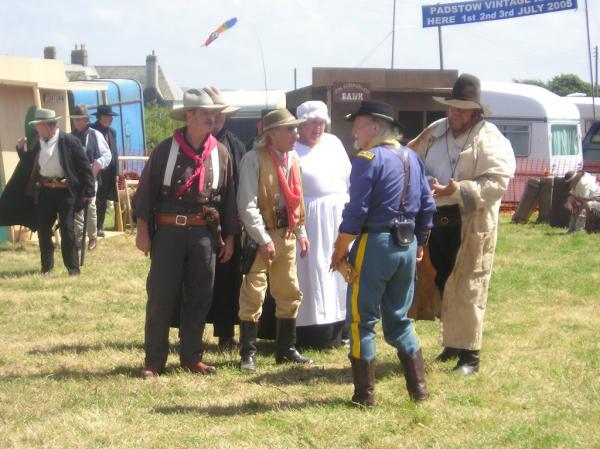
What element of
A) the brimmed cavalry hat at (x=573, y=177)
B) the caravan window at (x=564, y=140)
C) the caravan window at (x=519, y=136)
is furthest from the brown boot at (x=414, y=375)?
the caravan window at (x=564, y=140)

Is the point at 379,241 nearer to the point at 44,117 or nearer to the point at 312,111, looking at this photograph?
the point at 312,111

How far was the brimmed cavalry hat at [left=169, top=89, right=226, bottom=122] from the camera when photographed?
263 inches

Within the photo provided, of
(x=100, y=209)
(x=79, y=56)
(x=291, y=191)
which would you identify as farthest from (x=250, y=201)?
(x=79, y=56)

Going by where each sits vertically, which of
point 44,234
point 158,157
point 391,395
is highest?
point 158,157

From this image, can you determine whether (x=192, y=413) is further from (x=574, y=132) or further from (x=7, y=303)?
(x=574, y=132)

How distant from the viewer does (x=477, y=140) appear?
6617mm

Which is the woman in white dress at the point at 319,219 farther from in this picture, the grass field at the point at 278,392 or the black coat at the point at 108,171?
the black coat at the point at 108,171

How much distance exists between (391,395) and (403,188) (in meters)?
1.32

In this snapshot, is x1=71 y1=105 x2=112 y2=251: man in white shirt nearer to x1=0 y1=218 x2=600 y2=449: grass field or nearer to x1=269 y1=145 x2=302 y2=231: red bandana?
x1=0 y1=218 x2=600 y2=449: grass field

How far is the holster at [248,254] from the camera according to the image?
6.82m

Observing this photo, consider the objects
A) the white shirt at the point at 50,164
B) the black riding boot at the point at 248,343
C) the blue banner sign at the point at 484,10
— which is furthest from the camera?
the blue banner sign at the point at 484,10

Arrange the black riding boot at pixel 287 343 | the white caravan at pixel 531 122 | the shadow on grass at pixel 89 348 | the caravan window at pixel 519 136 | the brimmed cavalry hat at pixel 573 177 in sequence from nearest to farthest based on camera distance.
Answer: the black riding boot at pixel 287 343 → the shadow on grass at pixel 89 348 → the brimmed cavalry hat at pixel 573 177 → the white caravan at pixel 531 122 → the caravan window at pixel 519 136

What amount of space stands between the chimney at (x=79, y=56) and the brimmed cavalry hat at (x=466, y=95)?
56.4m

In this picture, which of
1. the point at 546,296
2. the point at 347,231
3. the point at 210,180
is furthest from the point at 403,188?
the point at 546,296
